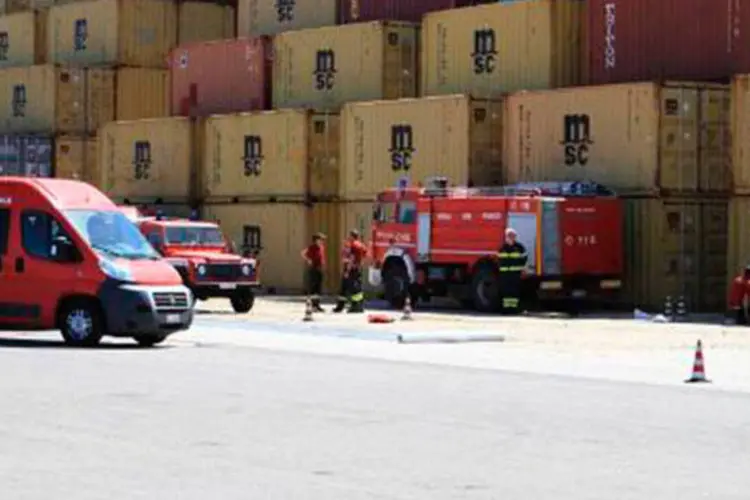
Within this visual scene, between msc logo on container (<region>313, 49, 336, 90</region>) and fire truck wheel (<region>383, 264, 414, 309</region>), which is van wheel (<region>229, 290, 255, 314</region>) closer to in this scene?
fire truck wheel (<region>383, 264, 414, 309</region>)

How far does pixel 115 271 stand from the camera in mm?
21656

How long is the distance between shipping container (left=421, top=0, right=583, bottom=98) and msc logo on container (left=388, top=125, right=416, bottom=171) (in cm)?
176

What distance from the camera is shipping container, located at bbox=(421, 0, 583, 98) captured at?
3653cm

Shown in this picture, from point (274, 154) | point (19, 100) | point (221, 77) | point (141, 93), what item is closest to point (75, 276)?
point (274, 154)

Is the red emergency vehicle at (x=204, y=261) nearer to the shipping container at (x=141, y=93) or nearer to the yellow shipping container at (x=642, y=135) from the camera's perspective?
the yellow shipping container at (x=642, y=135)

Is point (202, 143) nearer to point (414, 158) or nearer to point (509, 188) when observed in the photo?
point (414, 158)

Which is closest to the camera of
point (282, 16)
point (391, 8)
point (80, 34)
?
point (391, 8)

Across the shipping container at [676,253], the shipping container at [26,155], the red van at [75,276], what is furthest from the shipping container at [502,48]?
the red van at [75,276]

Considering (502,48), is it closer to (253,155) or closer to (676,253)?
(676,253)

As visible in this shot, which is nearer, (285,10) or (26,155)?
(285,10)

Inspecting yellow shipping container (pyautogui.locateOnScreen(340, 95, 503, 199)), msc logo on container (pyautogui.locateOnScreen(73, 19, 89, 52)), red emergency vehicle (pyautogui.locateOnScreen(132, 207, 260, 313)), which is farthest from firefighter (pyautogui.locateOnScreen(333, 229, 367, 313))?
msc logo on container (pyautogui.locateOnScreen(73, 19, 89, 52))

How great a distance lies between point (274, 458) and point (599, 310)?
74.7ft

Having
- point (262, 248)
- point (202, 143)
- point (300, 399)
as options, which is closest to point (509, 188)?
point (262, 248)

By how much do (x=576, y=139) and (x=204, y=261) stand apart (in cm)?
775
